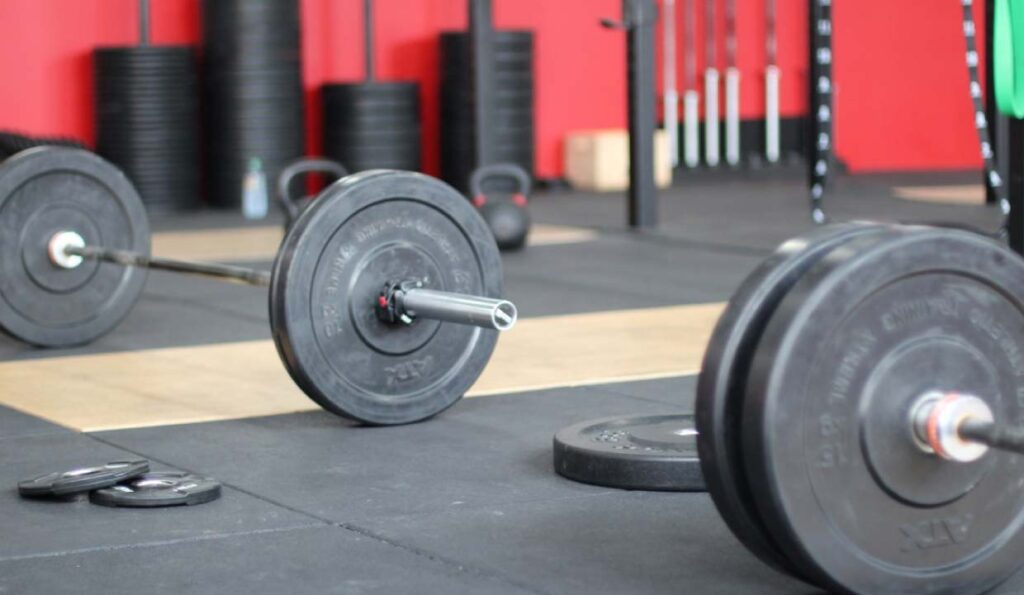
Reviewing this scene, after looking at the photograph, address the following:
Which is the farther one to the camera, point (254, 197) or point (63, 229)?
point (254, 197)

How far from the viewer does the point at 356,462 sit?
308 cm

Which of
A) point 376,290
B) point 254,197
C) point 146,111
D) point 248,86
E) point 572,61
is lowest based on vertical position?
point 254,197

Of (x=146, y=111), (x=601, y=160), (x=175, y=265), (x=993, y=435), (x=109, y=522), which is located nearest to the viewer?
(x=993, y=435)

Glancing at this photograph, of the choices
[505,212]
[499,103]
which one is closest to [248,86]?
[499,103]

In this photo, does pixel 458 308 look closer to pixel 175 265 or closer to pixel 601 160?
pixel 175 265

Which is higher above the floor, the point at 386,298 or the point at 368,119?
the point at 368,119

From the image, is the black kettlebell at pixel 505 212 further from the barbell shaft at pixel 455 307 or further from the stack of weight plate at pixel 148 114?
the barbell shaft at pixel 455 307

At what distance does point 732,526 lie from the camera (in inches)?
82.8

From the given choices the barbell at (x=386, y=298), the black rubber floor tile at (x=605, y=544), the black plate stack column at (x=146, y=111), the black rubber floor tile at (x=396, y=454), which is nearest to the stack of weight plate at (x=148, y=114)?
the black plate stack column at (x=146, y=111)

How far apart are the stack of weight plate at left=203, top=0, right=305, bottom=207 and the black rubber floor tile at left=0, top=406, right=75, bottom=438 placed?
550cm

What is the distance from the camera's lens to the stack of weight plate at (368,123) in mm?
9156

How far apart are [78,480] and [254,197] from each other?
6089 mm

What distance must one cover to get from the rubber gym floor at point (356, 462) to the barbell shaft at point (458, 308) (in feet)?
0.81

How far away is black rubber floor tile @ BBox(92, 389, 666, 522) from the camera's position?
2.79 metres
